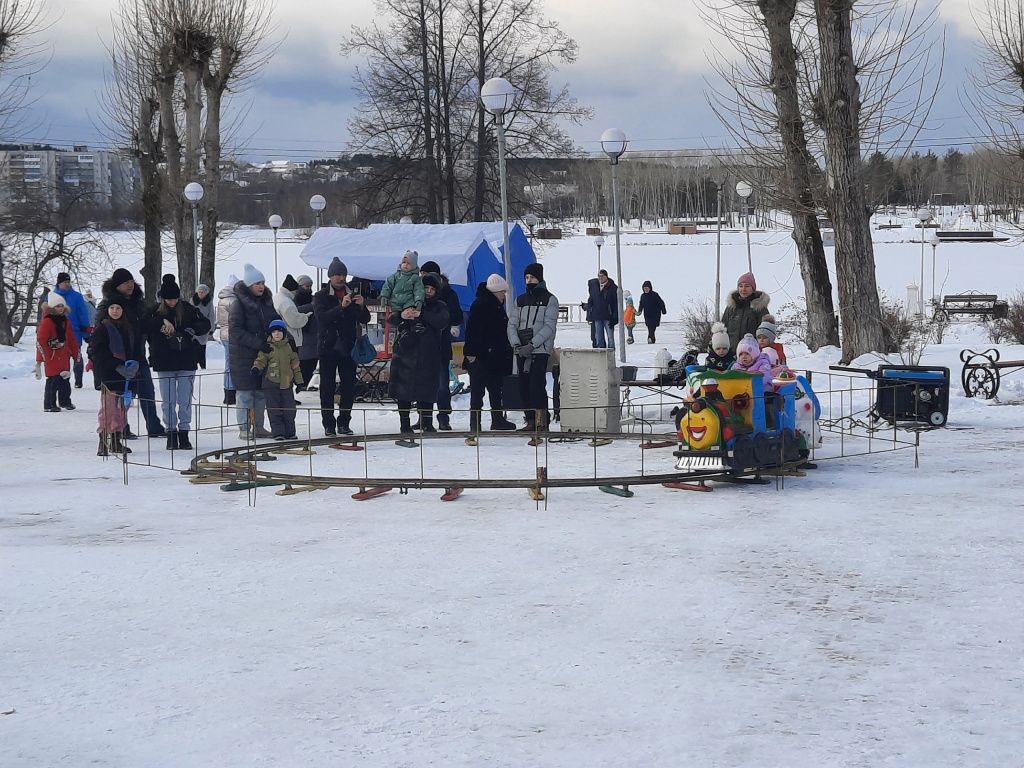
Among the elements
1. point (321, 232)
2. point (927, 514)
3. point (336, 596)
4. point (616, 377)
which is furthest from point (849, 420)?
point (321, 232)

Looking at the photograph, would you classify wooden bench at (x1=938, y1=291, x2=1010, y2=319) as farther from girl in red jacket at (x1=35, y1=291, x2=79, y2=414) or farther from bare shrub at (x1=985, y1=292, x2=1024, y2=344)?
girl in red jacket at (x1=35, y1=291, x2=79, y2=414)

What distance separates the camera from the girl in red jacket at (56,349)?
15203 millimetres

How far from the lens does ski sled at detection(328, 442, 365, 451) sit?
12.3 meters

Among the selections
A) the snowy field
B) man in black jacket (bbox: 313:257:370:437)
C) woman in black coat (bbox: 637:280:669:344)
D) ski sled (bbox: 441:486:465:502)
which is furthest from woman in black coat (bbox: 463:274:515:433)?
woman in black coat (bbox: 637:280:669:344)

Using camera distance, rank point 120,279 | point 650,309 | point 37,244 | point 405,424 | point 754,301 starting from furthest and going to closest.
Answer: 1. point 37,244
2. point 650,309
3. point 405,424
4. point 120,279
5. point 754,301

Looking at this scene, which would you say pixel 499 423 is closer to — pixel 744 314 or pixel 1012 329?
pixel 744 314

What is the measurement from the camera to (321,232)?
25062 millimetres

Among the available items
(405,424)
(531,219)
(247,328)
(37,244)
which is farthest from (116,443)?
(531,219)

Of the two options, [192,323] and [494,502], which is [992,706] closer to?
[494,502]

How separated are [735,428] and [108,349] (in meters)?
6.16

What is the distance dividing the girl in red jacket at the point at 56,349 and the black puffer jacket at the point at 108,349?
10.9 feet

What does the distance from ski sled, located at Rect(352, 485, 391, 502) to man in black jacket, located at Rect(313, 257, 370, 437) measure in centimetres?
312

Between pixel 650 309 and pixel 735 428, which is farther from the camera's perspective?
pixel 650 309

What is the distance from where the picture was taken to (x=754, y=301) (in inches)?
465
